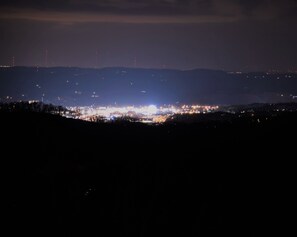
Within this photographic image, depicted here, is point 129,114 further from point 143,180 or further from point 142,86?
point 142,86

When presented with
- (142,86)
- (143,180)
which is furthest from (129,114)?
(142,86)

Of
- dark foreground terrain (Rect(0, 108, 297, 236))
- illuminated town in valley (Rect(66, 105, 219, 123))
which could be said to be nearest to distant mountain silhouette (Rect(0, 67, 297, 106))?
illuminated town in valley (Rect(66, 105, 219, 123))

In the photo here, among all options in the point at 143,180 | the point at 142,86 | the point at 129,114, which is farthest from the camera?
the point at 142,86

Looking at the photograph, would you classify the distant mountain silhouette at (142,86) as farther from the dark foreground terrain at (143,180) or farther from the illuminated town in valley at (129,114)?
the dark foreground terrain at (143,180)

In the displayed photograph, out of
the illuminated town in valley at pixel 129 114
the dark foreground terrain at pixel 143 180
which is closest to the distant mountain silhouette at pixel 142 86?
the illuminated town in valley at pixel 129 114

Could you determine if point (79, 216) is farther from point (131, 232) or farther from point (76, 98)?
point (76, 98)

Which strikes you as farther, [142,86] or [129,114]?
[142,86]
